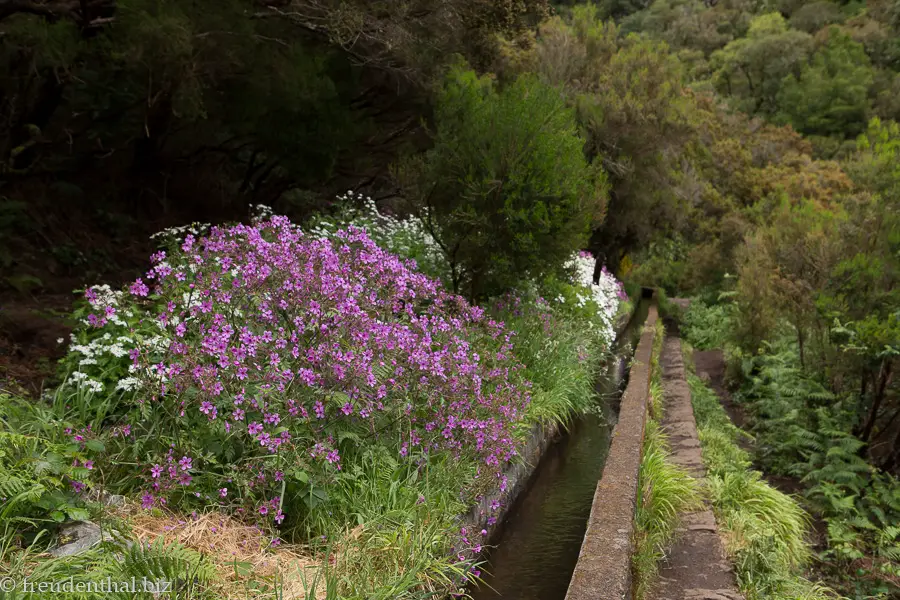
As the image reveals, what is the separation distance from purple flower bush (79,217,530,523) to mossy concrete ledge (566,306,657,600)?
0.86m

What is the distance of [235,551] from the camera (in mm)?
3248

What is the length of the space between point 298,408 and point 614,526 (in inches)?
94.1

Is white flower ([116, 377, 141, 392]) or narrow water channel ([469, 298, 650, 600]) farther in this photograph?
narrow water channel ([469, 298, 650, 600])

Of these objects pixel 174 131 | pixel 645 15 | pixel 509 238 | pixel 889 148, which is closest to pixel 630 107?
pixel 889 148

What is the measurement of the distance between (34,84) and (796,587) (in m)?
12.5

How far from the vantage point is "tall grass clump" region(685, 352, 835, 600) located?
479cm

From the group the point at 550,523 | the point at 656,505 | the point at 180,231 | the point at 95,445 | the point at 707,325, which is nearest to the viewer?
the point at 95,445

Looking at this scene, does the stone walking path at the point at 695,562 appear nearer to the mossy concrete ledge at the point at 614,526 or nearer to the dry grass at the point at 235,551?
the mossy concrete ledge at the point at 614,526

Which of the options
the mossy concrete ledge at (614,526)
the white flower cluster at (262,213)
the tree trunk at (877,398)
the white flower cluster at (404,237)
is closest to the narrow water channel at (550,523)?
the mossy concrete ledge at (614,526)

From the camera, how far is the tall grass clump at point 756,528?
15.7 feet

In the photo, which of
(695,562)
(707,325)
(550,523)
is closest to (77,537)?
(550,523)

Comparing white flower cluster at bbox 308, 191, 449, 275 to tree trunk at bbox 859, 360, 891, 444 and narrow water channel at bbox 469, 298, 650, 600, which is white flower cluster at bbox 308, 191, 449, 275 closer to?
narrow water channel at bbox 469, 298, 650, 600

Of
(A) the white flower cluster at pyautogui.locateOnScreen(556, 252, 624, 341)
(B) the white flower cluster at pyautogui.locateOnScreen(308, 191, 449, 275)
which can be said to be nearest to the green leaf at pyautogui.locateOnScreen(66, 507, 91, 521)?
(B) the white flower cluster at pyautogui.locateOnScreen(308, 191, 449, 275)

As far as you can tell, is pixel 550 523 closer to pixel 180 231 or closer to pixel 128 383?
pixel 128 383
